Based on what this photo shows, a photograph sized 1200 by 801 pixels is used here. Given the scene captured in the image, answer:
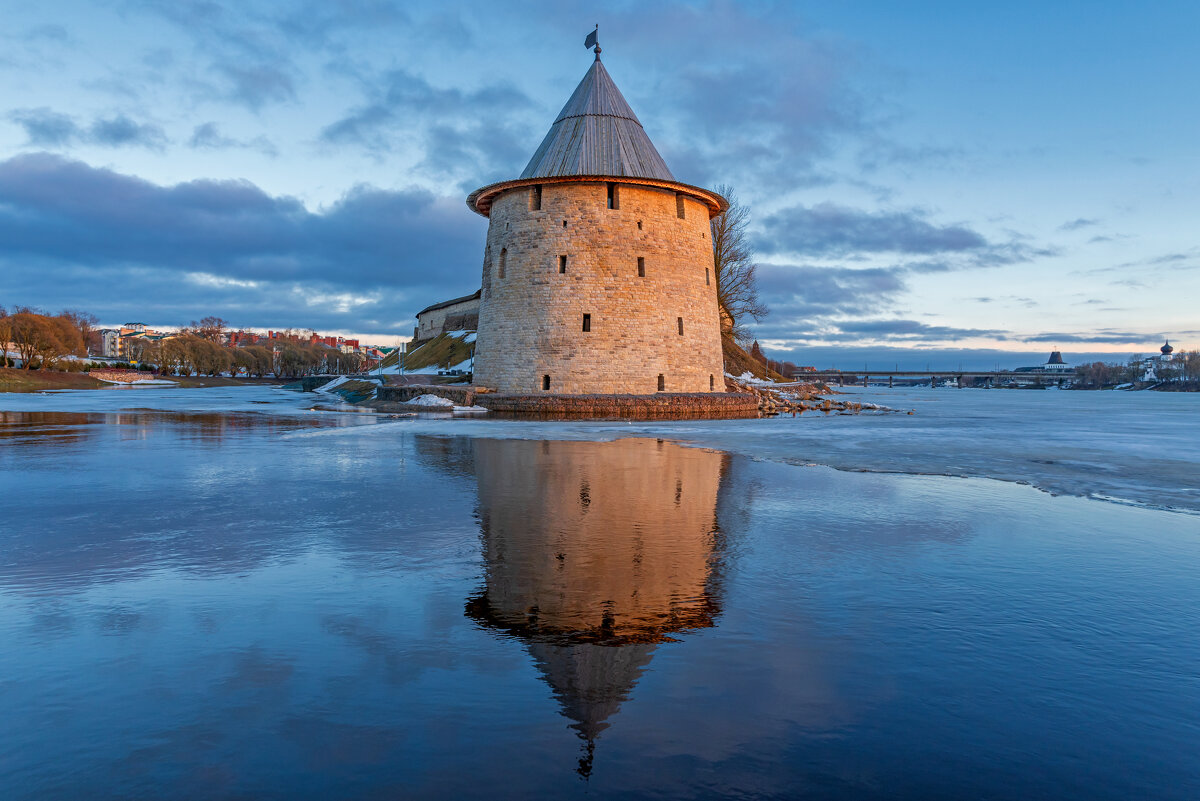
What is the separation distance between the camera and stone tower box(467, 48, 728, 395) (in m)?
24.8

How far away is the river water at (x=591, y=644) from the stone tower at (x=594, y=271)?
1727 centimetres

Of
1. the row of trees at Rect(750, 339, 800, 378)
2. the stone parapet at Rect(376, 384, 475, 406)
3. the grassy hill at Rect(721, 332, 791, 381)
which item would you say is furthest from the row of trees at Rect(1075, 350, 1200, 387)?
the stone parapet at Rect(376, 384, 475, 406)

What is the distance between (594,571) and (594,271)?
20951 millimetres

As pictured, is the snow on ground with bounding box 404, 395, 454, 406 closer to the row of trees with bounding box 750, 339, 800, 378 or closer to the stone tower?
the stone tower

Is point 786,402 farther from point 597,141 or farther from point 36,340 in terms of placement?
point 36,340

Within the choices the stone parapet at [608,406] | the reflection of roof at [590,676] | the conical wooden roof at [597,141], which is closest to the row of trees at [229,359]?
the conical wooden roof at [597,141]

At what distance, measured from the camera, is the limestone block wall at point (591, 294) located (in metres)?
24.8

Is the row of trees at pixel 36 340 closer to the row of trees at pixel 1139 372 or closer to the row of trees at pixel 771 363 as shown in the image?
the row of trees at pixel 771 363

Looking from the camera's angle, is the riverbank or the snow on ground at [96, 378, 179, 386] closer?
the riverbank

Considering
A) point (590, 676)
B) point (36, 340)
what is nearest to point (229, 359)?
point (36, 340)

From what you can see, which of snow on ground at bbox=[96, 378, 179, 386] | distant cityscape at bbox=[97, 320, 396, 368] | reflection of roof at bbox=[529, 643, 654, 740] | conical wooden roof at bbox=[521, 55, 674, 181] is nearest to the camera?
reflection of roof at bbox=[529, 643, 654, 740]

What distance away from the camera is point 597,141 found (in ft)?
85.0

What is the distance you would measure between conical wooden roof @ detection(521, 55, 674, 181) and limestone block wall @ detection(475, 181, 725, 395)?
Answer: 712mm

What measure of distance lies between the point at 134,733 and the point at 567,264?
23.2 metres
